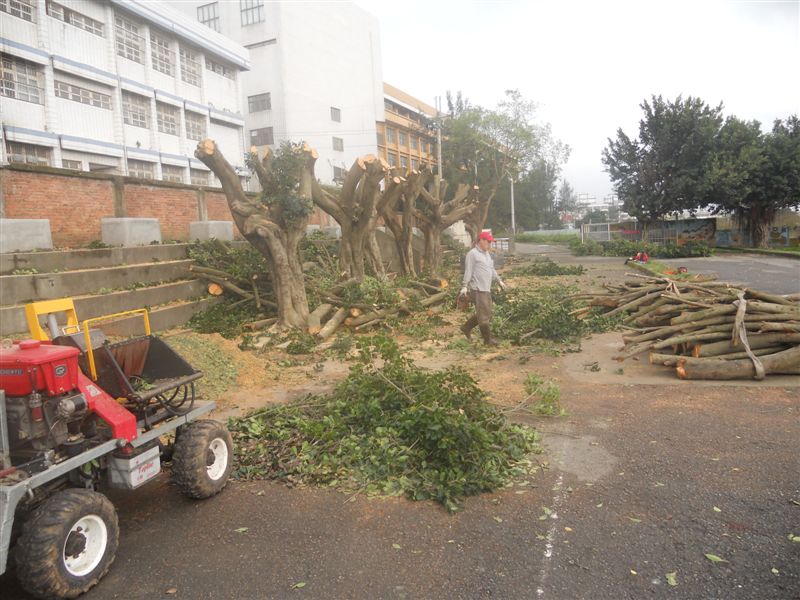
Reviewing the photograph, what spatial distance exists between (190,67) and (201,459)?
35550 millimetres

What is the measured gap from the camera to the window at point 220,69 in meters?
36.3

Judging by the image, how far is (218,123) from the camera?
120 ft

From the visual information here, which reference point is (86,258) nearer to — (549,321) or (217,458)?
(217,458)

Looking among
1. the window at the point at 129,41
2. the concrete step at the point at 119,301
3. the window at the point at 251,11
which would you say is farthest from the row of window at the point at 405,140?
the concrete step at the point at 119,301

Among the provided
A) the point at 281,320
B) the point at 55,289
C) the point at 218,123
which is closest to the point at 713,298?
the point at 281,320

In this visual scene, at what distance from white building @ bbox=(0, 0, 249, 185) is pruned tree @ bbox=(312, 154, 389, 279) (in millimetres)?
16183

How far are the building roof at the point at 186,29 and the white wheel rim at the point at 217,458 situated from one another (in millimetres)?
31179

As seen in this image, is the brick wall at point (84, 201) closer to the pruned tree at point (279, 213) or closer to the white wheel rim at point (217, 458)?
the pruned tree at point (279, 213)

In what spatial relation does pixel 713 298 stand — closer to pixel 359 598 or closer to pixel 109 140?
pixel 359 598

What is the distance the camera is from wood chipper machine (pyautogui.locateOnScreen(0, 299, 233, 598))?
315 centimetres

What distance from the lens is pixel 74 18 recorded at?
27047 millimetres

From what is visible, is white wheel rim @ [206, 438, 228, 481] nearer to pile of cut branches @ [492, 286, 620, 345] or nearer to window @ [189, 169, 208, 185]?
pile of cut branches @ [492, 286, 620, 345]

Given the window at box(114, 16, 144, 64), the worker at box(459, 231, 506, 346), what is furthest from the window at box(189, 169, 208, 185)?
the worker at box(459, 231, 506, 346)

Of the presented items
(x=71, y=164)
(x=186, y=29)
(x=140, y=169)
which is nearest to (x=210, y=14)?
(x=186, y=29)
